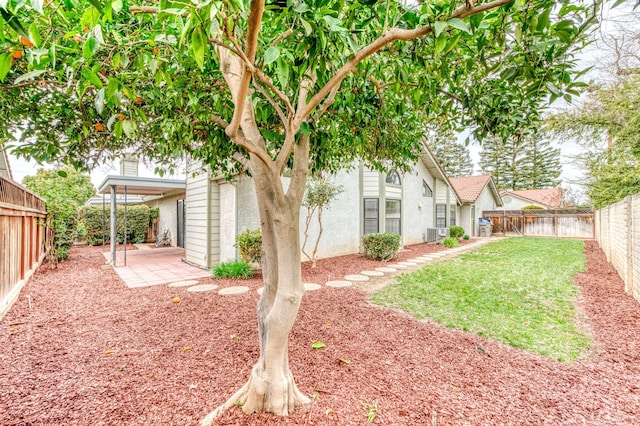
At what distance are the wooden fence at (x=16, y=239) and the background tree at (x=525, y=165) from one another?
129ft

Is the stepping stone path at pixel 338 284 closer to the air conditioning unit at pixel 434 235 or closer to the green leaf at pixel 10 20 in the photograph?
the green leaf at pixel 10 20

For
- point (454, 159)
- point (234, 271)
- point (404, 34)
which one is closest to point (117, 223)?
point (234, 271)

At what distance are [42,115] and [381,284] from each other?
6.20 m

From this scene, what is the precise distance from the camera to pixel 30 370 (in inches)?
114

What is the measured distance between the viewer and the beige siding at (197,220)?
8.30 m

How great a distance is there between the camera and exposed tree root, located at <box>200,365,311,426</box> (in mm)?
2252

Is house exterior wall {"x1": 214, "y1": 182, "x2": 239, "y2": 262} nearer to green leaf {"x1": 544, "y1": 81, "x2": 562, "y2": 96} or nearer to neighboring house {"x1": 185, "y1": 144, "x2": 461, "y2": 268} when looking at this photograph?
neighboring house {"x1": 185, "y1": 144, "x2": 461, "y2": 268}

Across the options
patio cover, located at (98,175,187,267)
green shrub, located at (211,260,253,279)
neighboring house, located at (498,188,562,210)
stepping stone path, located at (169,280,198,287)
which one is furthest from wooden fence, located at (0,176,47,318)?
neighboring house, located at (498,188,562,210)

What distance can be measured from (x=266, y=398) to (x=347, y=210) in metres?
8.66

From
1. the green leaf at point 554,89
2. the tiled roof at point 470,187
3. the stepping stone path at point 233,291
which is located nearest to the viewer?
the green leaf at point 554,89

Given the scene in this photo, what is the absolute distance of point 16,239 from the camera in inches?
212

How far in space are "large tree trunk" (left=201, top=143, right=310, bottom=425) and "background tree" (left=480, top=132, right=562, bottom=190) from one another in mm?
38638

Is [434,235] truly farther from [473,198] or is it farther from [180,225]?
[180,225]

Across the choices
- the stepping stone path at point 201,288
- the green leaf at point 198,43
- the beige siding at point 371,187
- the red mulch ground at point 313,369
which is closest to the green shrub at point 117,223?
the stepping stone path at point 201,288
